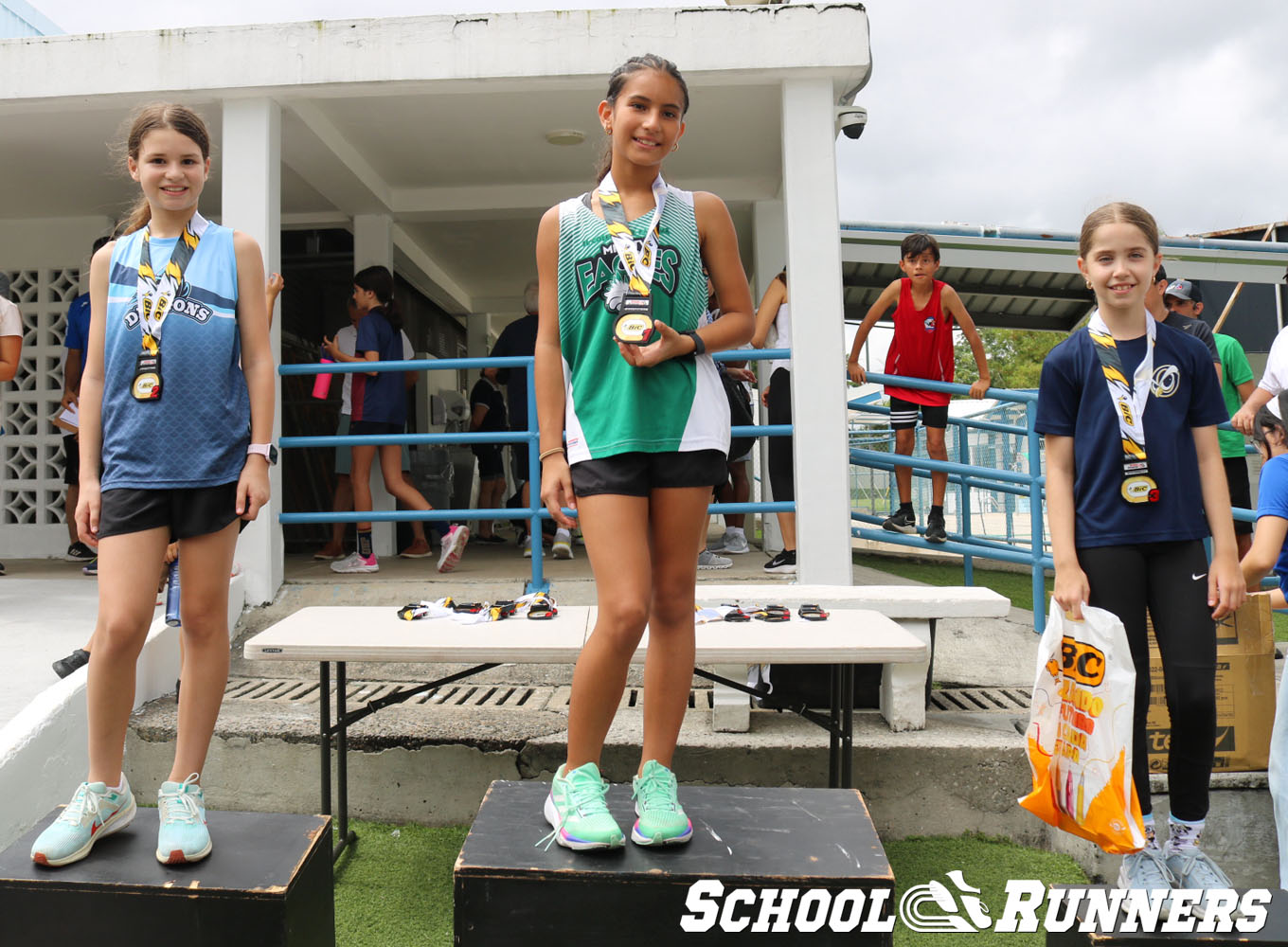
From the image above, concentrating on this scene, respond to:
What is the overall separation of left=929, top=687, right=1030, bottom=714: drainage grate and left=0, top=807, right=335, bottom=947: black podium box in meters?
2.64

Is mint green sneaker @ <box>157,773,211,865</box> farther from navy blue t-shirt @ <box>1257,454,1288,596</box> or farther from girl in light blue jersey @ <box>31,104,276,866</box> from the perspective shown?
navy blue t-shirt @ <box>1257,454,1288,596</box>

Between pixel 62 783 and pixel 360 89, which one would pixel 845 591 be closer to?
pixel 62 783

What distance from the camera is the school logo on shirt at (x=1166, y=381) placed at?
7.32 ft

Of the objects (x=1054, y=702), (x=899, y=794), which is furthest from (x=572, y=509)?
(x=899, y=794)

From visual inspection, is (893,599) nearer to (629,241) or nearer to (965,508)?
(629,241)

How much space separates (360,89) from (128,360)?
339cm

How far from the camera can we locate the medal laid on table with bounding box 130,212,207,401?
7.00 ft

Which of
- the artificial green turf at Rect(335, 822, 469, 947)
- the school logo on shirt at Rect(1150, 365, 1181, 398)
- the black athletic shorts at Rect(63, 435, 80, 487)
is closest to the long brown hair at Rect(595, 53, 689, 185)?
the school logo on shirt at Rect(1150, 365, 1181, 398)

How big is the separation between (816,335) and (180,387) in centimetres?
338

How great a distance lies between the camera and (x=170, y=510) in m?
2.16

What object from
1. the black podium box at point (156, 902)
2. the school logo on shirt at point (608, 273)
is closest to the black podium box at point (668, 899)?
the black podium box at point (156, 902)

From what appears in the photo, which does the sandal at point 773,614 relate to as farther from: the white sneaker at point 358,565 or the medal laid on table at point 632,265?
the white sneaker at point 358,565

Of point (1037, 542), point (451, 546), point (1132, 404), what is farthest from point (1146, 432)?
point (451, 546)

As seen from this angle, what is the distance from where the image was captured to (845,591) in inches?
148
